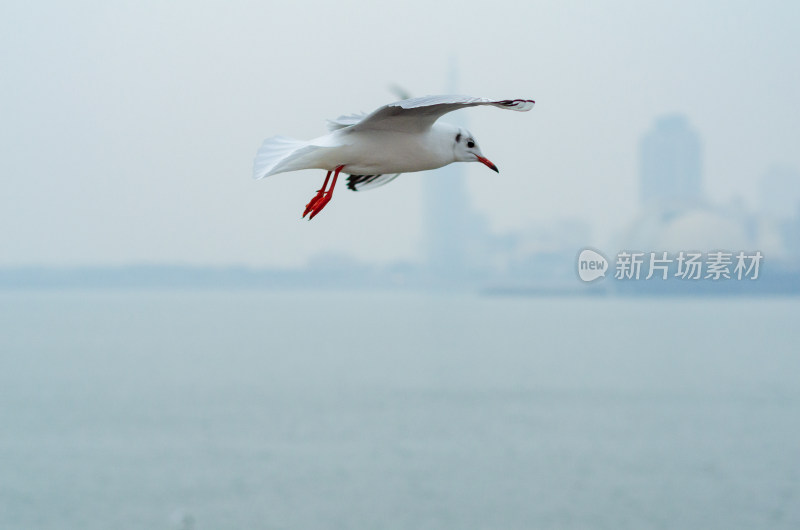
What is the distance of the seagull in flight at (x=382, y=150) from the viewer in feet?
7.88

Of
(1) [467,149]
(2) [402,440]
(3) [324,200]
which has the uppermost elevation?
(1) [467,149]

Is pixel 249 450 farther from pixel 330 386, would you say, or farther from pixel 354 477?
pixel 330 386

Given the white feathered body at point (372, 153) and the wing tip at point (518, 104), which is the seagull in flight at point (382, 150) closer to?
the white feathered body at point (372, 153)

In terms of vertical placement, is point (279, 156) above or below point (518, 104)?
below

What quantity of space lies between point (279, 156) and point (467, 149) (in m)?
0.48

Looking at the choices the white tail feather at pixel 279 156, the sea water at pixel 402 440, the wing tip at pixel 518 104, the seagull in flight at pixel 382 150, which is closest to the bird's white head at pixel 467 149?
the seagull in flight at pixel 382 150

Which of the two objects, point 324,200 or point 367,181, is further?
point 367,181

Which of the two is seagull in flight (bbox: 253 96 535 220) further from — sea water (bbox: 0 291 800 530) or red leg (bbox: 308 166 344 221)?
sea water (bbox: 0 291 800 530)

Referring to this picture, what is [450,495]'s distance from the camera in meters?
36.9

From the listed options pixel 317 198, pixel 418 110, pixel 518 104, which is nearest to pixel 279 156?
pixel 317 198

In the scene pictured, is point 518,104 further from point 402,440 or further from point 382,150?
point 402,440

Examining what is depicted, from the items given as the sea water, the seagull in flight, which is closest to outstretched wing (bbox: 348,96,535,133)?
the seagull in flight

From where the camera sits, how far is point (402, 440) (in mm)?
44438

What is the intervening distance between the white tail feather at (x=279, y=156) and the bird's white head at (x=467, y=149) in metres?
0.35
